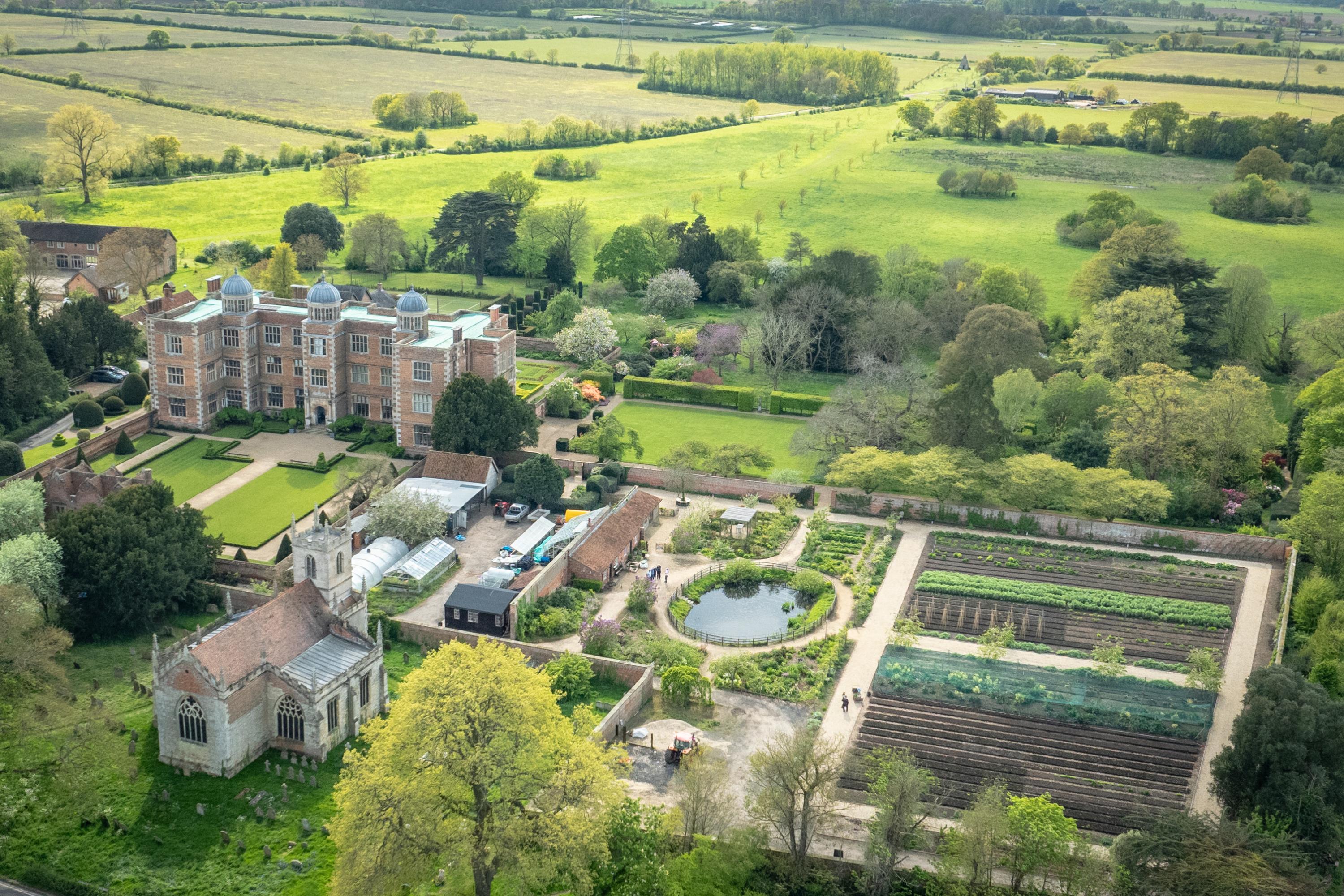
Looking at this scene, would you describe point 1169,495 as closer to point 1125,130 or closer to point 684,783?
point 684,783

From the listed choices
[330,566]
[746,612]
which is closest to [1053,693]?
[746,612]

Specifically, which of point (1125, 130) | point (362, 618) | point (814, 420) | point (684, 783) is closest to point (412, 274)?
point (814, 420)

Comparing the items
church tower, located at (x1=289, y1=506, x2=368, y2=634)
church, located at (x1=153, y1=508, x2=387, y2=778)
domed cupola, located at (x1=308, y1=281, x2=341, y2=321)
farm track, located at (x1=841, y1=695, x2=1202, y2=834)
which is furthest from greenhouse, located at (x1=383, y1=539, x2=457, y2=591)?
farm track, located at (x1=841, y1=695, x2=1202, y2=834)

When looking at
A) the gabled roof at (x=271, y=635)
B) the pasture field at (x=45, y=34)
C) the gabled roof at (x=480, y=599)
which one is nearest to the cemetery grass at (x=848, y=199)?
the pasture field at (x=45, y=34)

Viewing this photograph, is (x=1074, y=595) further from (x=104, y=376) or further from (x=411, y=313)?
(x=104, y=376)

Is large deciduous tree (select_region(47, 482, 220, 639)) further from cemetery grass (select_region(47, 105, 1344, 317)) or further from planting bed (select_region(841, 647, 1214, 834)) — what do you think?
cemetery grass (select_region(47, 105, 1344, 317))
